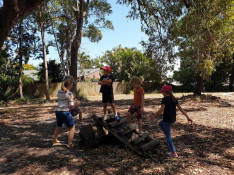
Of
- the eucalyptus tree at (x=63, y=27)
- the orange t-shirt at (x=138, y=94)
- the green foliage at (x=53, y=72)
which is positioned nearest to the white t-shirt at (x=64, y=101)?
the orange t-shirt at (x=138, y=94)

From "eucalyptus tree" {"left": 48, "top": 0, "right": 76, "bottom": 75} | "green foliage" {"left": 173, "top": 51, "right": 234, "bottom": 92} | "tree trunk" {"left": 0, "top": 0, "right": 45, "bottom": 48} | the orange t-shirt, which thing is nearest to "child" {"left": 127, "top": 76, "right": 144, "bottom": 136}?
the orange t-shirt

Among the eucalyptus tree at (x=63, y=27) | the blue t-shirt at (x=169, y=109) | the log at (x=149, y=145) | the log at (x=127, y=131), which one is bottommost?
the log at (x=149, y=145)

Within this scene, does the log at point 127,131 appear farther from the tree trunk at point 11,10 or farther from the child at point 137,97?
the tree trunk at point 11,10

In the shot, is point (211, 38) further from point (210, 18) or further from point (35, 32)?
point (35, 32)

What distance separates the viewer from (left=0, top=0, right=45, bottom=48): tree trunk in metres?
5.25

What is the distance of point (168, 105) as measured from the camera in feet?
13.5

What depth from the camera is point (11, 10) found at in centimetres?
529

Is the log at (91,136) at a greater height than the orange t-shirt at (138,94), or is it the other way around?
the orange t-shirt at (138,94)

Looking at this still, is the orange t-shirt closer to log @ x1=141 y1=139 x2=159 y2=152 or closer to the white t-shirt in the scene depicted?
log @ x1=141 y1=139 x2=159 y2=152

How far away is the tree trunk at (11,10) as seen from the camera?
5.25 metres

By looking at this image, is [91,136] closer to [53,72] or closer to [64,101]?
[64,101]

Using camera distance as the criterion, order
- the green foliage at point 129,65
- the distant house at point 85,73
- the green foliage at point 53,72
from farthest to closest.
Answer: the distant house at point 85,73 → the green foliage at point 129,65 → the green foliage at point 53,72

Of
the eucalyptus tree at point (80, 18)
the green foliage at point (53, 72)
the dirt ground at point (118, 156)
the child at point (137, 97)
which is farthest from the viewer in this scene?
the green foliage at point (53, 72)

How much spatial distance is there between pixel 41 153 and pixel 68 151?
62 cm
